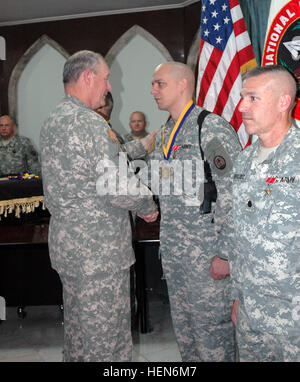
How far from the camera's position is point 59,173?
183 cm

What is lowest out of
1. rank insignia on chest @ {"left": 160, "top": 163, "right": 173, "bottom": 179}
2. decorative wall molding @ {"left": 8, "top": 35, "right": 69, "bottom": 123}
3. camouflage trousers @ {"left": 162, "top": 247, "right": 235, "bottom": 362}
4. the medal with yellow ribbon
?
camouflage trousers @ {"left": 162, "top": 247, "right": 235, "bottom": 362}

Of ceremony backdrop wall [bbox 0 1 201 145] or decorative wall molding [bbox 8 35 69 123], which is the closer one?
ceremony backdrop wall [bbox 0 1 201 145]

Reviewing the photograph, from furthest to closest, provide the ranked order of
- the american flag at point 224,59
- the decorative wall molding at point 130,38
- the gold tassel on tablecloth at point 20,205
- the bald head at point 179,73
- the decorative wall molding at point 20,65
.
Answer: the decorative wall molding at point 20,65
the decorative wall molding at point 130,38
the gold tassel on tablecloth at point 20,205
the american flag at point 224,59
the bald head at point 179,73

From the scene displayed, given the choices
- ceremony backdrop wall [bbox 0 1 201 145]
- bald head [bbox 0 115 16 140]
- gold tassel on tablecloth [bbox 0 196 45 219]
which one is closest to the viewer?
gold tassel on tablecloth [bbox 0 196 45 219]

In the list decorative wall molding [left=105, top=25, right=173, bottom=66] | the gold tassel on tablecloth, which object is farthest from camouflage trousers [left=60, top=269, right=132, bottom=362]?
decorative wall molding [left=105, top=25, right=173, bottom=66]

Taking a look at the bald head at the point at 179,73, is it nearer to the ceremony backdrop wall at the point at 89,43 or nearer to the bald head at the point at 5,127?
the bald head at the point at 5,127

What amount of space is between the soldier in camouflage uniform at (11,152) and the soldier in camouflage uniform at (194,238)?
170 inches

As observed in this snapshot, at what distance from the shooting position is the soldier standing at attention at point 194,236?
6.38ft

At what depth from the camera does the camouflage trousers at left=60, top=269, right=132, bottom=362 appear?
1867mm

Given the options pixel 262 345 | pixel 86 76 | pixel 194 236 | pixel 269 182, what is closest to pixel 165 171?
pixel 194 236

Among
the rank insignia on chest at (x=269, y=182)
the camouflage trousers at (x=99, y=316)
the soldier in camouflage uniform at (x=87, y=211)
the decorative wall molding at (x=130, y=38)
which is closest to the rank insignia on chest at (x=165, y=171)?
the soldier in camouflage uniform at (x=87, y=211)

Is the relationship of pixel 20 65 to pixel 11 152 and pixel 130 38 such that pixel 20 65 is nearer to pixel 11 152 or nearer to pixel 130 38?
pixel 130 38

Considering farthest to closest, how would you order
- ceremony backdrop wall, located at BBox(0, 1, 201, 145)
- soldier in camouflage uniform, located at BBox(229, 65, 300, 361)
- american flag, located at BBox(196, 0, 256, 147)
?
ceremony backdrop wall, located at BBox(0, 1, 201, 145) < american flag, located at BBox(196, 0, 256, 147) < soldier in camouflage uniform, located at BBox(229, 65, 300, 361)

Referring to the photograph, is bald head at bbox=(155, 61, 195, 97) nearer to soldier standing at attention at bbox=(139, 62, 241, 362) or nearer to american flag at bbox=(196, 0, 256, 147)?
soldier standing at attention at bbox=(139, 62, 241, 362)
